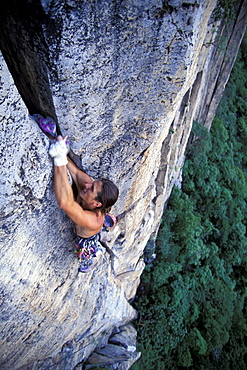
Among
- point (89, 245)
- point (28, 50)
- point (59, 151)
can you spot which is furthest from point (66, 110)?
point (89, 245)

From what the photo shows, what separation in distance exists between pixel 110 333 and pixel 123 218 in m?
3.98

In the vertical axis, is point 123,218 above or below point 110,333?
above

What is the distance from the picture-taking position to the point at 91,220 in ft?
8.23

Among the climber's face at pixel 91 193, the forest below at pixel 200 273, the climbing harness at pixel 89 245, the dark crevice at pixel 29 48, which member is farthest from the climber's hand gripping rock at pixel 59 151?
the forest below at pixel 200 273

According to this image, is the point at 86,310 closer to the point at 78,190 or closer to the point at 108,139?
the point at 78,190

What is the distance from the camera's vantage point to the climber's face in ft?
7.82

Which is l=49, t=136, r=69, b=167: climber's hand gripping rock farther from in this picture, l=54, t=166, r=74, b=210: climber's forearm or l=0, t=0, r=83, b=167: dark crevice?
l=0, t=0, r=83, b=167: dark crevice

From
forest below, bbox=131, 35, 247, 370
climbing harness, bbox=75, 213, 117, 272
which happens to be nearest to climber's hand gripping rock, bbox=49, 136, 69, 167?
climbing harness, bbox=75, 213, 117, 272

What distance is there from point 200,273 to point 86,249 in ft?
26.3

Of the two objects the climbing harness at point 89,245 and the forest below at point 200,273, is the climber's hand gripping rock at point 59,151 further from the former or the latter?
the forest below at point 200,273

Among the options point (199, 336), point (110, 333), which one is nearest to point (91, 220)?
point (110, 333)

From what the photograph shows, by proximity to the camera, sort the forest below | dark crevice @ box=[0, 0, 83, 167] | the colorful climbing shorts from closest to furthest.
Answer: dark crevice @ box=[0, 0, 83, 167] < the colorful climbing shorts < the forest below

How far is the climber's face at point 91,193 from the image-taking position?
2.38m

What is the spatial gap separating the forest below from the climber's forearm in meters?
7.13
